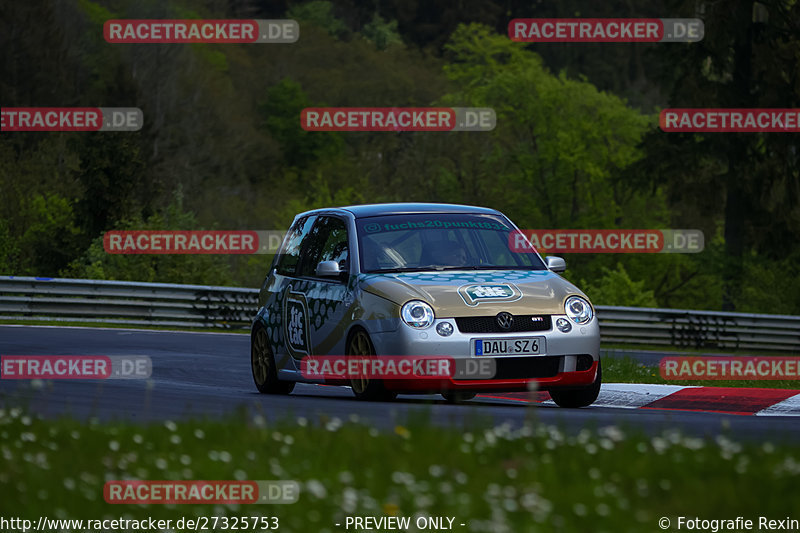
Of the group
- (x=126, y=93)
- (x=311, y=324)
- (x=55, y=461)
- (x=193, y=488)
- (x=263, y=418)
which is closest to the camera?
(x=193, y=488)

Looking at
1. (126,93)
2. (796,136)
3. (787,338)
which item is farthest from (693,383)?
(126,93)

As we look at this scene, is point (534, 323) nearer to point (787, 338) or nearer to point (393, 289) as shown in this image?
point (393, 289)

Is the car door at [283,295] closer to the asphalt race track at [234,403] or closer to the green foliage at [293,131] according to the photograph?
the asphalt race track at [234,403]

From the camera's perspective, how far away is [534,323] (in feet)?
36.5

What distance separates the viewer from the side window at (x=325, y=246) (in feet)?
41.0

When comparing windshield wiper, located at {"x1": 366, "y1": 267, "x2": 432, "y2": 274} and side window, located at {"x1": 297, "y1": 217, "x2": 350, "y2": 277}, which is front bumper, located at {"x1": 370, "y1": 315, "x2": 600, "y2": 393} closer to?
windshield wiper, located at {"x1": 366, "y1": 267, "x2": 432, "y2": 274}

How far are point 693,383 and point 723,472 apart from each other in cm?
924

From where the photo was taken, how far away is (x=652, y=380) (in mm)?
15242
